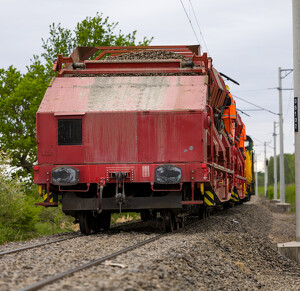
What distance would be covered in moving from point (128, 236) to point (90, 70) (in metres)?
3.88

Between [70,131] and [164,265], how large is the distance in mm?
5139

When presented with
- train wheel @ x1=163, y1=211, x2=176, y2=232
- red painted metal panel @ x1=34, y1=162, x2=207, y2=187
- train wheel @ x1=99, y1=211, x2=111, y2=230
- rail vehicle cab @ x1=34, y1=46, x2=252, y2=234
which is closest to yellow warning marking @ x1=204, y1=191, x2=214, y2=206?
rail vehicle cab @ x1=34, y1=46, x2=252, y2=234

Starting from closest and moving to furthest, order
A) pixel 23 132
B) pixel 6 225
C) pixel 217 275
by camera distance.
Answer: pixel 217 275 < pixel 6 225 < pixel 23 132

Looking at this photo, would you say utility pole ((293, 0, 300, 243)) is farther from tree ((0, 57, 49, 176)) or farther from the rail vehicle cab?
tree ((0, 57, 49, 176))

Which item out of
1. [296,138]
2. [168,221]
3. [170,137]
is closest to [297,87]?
[296,138]

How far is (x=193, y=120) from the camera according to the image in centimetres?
1198

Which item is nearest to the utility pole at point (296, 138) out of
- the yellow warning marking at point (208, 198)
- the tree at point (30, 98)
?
the yellow warning marking at point (208, 198)

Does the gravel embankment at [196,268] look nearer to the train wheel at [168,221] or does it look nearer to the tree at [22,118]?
the train wheel at [168,221]

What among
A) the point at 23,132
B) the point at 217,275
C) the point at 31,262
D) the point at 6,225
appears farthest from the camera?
the point at 23,132

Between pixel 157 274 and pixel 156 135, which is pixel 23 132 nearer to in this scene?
pixel 156 135

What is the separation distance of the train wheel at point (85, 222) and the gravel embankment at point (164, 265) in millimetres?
869

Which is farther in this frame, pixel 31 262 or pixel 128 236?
pixel 128 236

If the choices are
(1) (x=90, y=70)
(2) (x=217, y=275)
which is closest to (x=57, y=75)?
(1) (x=90, y=70)

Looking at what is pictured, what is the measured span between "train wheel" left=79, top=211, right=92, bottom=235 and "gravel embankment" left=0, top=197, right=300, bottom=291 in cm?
87
